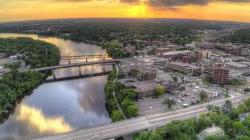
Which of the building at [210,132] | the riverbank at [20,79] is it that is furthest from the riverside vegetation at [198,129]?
the riverbank at [20,79]

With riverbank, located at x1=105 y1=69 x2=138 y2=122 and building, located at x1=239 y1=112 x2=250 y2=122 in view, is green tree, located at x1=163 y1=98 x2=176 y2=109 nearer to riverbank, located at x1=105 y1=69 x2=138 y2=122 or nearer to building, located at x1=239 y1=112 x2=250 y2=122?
riverbank, located at x1=105 y1=69 x2=138 y2=122

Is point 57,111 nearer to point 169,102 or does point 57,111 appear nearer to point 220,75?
point 169,102

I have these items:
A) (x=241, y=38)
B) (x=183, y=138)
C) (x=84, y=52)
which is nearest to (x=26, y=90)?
(x=183, y=138)

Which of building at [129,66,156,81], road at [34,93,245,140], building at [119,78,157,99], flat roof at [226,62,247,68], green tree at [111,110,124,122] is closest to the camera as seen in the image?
road at [34,93,245,140]

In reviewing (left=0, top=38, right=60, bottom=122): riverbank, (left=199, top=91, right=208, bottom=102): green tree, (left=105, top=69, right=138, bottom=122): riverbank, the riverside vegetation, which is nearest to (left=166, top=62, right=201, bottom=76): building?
(left=199, top=91, right=208, bottom=102): green tree

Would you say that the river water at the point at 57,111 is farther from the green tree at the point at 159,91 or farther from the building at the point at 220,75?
the building at the point at 220,75
